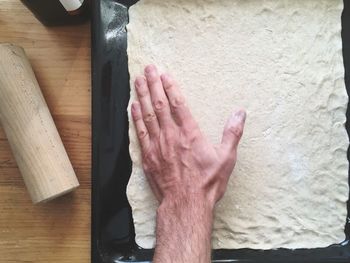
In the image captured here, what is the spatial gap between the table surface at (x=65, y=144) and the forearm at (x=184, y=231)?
17 centimetres

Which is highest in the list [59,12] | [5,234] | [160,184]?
[59,12]

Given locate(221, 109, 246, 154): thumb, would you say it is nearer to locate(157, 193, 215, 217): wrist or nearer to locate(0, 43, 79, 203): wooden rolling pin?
locate(157, 193, 215, 217): wrist

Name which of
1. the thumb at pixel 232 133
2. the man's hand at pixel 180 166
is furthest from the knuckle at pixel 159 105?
the thumb at pixel 232 133

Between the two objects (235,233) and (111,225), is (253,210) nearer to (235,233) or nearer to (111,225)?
(235,233)

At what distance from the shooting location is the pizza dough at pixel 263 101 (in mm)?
839

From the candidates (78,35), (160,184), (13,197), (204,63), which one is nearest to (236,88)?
(204,63)

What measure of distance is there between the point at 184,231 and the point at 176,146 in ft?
0.49

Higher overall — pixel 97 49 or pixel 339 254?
pixel 97 49

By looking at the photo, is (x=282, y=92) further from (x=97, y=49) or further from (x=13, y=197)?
(x=13, y=197)

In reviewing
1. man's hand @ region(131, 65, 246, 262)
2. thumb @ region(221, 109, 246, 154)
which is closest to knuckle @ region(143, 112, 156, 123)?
man's hand @ region(131, 65, 246, 262)

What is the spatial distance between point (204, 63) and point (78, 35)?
26 cm

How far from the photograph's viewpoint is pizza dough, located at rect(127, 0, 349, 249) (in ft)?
2.75

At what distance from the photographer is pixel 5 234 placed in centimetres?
87

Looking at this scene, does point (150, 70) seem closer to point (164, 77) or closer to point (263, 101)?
point (164, 77)
